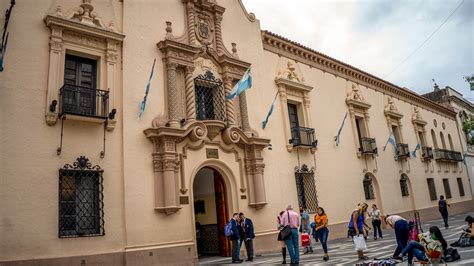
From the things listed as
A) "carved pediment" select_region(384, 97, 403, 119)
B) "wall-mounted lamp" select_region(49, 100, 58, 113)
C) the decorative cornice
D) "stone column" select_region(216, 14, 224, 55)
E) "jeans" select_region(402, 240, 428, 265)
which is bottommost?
"jeans" select_region(402, 240, 428, 265)

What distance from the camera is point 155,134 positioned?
1127 centimetres

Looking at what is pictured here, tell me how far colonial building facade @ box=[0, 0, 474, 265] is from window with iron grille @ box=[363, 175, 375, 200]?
41 centimetres

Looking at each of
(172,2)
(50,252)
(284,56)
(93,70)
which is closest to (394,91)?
(284,56)

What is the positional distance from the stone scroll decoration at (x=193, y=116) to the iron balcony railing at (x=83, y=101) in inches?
57.7

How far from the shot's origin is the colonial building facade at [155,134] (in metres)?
9.32

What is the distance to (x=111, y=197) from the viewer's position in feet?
33.6

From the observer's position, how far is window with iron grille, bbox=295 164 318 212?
52.7 ft

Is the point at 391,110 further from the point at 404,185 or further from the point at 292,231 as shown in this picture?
the point at 292,231

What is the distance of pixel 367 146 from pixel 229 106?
32.7 ft

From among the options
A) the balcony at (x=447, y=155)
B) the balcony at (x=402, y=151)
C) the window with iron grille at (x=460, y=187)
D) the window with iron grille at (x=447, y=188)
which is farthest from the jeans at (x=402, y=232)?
the window with iron grille at (x=460, y=187)

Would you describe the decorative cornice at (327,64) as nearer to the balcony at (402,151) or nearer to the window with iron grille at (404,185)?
the balcony at (402,151)

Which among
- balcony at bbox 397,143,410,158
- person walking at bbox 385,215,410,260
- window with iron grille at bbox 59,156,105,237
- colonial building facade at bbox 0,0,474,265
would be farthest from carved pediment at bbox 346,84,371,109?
window with iron grille at bbox 59,156,105,237

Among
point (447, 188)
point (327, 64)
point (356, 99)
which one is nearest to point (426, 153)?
point (447, 188)

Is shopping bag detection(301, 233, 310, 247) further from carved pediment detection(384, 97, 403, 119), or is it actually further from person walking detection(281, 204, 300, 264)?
carved pediment detection(384, 97, 403, 119)
